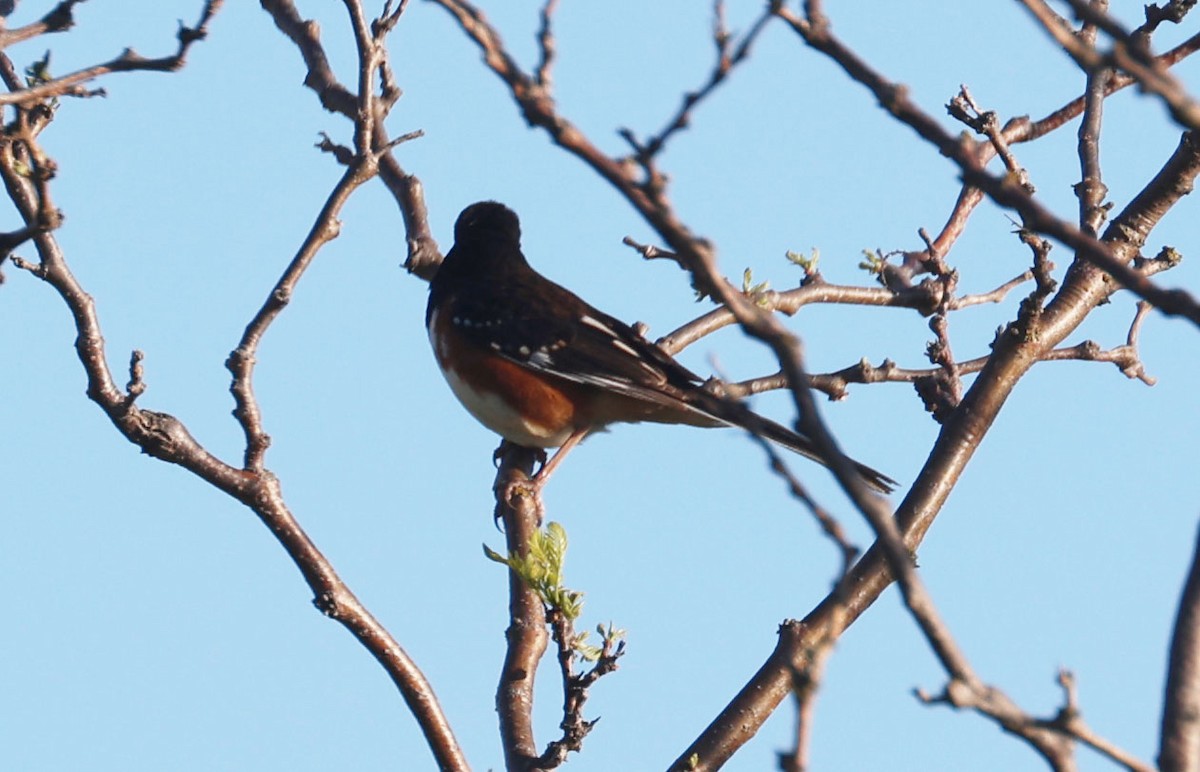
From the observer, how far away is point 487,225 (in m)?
7.31

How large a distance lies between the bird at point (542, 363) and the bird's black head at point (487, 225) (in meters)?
0.22

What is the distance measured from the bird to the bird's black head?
0.22m

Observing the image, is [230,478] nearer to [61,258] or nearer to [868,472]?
[61,258]

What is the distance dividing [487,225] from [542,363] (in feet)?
4.24

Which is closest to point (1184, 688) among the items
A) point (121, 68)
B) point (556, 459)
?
point (121, 68)

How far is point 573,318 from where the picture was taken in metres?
6.49

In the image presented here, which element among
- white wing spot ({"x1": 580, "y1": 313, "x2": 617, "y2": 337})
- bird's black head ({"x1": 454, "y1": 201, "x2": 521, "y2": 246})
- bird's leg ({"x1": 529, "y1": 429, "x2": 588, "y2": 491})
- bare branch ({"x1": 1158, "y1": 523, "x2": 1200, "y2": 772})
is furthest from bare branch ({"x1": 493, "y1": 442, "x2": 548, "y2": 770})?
bird's black head ({"x1": 454, "y1": 201, "x2": 521, "y2": 246})

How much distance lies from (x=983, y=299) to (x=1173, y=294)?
3.63 metres

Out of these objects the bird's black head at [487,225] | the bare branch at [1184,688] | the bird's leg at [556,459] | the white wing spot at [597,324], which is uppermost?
the bird's black head at [487,225]

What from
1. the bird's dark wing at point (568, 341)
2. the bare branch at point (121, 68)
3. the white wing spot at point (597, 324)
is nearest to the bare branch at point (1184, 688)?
the bare branch at point (121, 68)

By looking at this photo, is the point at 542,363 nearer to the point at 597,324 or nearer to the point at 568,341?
the point at 568,341

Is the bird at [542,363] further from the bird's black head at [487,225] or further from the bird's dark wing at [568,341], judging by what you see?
the bird's black head at [487,225]

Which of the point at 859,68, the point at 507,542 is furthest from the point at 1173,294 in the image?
the point at 507,542

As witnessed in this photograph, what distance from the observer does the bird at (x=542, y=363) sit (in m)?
5.79
